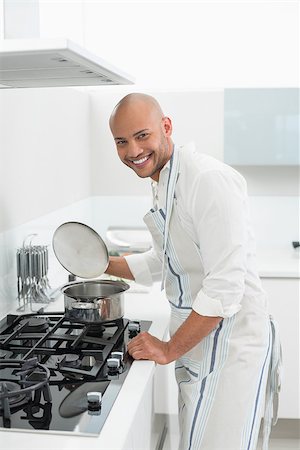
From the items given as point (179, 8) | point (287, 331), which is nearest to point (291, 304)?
point (287, 331)

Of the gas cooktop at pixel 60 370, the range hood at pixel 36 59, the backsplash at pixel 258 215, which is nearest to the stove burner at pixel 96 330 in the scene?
the gas cooktop at pixel 60 370

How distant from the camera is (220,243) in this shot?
1.62 metres

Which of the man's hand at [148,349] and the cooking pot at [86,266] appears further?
the cooking pot at [86,266]

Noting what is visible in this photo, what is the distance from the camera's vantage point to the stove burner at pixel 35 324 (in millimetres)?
1925

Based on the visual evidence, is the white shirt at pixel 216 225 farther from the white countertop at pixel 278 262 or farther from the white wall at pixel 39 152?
the white countertop at pixel 278 262

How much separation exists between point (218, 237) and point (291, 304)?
142 centimetres

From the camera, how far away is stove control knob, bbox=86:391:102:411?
1371 mm

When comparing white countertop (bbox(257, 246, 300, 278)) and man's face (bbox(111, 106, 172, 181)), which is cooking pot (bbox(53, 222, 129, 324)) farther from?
white countertop (bbox(257, 246, 300, 278))

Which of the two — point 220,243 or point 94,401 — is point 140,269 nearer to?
point 220,243

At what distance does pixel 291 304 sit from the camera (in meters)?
2.92

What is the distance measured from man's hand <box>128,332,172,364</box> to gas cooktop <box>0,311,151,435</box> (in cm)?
3

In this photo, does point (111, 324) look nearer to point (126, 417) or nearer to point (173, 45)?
point (126, 417)

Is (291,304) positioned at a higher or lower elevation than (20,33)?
lower

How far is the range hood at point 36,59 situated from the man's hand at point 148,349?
27.6 inches
